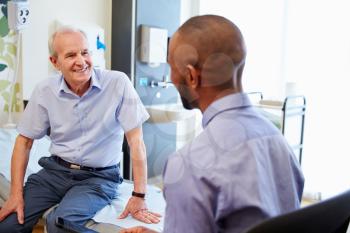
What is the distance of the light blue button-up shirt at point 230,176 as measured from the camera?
66cm

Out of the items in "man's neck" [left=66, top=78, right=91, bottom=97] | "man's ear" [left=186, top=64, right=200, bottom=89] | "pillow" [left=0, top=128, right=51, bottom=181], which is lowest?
"pillow" [left=0, top=128, right=51, bottom=181]

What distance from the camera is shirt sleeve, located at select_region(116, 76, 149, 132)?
4.95 ft

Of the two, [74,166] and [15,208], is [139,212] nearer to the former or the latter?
[74,166]

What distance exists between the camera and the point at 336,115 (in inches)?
105

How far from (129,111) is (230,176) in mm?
913

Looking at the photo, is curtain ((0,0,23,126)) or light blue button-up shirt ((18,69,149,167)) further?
curtain ((0,0,23,126))

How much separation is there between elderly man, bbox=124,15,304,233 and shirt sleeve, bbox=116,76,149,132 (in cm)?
74

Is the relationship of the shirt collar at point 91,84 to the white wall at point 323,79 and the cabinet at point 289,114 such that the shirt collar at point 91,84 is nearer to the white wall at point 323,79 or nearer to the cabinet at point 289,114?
the cabinet at point 289,114

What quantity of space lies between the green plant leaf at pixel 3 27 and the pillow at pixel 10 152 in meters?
0.60

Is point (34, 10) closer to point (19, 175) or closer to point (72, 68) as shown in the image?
point (72, 68)

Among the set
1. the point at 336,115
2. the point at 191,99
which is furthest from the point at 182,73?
the point at 336,115

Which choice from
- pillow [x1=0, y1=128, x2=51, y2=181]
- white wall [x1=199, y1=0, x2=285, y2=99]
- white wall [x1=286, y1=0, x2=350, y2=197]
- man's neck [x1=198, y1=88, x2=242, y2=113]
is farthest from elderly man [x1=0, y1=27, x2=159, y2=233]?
white wall [x1=286, y1=0, x2=350, y2=197]

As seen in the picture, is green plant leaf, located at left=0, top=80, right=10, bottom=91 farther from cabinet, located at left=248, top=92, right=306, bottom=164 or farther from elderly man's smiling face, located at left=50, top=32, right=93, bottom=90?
cabinet, located at left=248, top=92, right=306, bottom=164

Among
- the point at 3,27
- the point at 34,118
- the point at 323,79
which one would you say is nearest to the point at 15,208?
the point at 34,118
